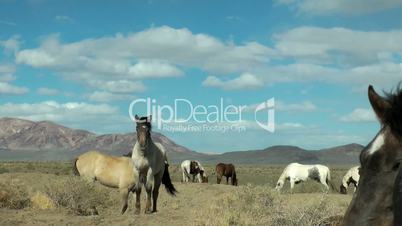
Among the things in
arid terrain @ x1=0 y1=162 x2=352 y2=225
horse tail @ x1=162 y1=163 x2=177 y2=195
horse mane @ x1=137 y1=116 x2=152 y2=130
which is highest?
horse mane @ x1=137 y1=116 x2=152 y2=130

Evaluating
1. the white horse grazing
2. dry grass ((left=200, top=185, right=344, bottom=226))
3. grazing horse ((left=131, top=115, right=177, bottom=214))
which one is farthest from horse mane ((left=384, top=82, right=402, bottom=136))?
the white horse grazing

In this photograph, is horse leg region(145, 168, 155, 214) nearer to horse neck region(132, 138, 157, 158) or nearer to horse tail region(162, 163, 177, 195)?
horse neck region(132, 138, 157, 158)

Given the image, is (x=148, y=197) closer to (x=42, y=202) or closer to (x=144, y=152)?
(x=144, y=152)

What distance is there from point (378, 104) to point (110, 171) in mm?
12638

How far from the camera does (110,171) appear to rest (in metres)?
15.4

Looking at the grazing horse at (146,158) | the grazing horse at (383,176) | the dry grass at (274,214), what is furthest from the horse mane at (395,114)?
the grazing horse at (146,158)

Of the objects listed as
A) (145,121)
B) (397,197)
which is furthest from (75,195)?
(397,197)

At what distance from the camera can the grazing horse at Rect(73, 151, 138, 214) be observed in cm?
1458

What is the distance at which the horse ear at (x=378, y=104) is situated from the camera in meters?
3.31

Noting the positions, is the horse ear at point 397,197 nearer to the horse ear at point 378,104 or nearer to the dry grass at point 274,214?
the horse ear at point 378,104

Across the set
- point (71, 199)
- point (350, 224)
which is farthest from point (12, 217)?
point (350, 224)

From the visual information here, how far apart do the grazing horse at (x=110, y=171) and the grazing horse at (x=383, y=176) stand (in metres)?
10.5

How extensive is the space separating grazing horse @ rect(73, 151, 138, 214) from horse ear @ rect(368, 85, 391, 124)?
10.5 metres

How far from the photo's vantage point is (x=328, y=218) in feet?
31.1
